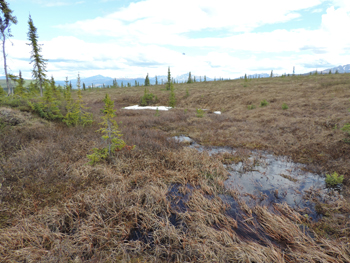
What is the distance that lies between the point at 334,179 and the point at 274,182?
2.07 m

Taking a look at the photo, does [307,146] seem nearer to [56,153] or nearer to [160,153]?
[160,153]

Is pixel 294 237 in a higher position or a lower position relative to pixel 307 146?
lower

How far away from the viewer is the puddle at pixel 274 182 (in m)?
5.75

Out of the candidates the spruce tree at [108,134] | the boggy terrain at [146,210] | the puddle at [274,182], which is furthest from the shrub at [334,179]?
the spruce tree at [108,134]

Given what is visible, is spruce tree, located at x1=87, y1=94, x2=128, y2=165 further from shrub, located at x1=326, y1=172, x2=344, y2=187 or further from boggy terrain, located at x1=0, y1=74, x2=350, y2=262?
shrub, located at x1=326, y1=172, x2=344, y2=187

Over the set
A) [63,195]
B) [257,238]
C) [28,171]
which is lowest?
[257,238]

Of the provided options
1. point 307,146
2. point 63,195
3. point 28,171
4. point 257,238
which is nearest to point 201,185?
point 257,238

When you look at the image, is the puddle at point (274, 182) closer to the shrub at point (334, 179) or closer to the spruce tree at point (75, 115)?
the shrub at point (334, 179)

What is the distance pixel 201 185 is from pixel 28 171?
21.4 feet

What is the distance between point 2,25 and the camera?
16.9m

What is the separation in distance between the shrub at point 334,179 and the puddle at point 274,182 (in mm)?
228

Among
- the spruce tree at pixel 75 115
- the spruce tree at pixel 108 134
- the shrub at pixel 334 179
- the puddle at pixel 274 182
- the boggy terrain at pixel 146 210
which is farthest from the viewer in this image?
the spruce tree at pixel 75 115

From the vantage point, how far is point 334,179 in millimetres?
6340

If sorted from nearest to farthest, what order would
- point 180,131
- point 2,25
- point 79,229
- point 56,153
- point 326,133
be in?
point 79,229, point 56,153, point 326,133, point 180,131, point 2,25
